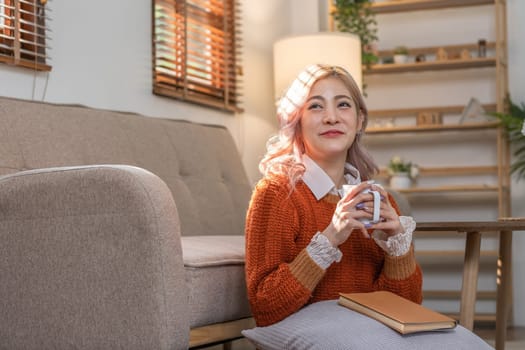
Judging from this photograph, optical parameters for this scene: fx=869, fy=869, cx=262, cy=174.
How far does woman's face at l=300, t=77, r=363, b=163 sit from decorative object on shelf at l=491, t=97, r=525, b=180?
2746mm

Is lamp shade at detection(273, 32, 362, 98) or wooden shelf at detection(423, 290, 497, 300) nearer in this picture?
lamp shade at detection(273, 32, 362, 98)

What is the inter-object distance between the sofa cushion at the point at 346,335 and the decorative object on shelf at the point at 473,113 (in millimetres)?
3265

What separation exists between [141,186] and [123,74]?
170 centimetres

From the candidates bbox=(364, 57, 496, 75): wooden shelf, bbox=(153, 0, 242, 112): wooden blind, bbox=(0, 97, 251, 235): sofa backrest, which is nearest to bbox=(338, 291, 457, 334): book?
bbox=(0, 97, 251, 235): sofa backrest

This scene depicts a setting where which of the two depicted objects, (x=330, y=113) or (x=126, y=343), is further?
(x=330, y=113)

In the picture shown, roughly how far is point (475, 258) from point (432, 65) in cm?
269

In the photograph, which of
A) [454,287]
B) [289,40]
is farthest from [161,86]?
[454,287]

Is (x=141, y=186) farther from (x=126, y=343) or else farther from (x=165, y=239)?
(x=126, y=343)

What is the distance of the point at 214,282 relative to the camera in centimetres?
211

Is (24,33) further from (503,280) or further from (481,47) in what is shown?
(481,47)

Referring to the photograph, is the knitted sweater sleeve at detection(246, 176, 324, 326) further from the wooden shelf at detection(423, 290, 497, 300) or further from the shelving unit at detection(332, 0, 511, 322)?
the wooden shelf at detection(423, 290, 497, 300)

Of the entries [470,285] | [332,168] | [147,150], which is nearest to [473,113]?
[147,150]

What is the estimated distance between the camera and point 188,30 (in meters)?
3.99

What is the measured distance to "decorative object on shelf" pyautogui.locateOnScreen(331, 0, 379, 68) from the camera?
4.89 metres
